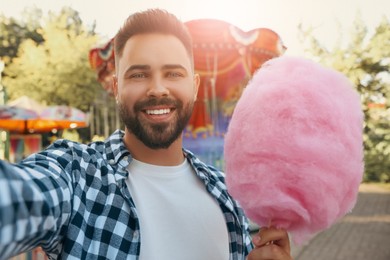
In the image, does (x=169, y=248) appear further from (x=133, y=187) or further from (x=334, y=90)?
(x=334, y=90)

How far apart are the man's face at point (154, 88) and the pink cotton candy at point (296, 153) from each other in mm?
280

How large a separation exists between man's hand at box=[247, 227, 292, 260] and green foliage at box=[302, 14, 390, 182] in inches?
652

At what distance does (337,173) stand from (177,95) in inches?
25.8

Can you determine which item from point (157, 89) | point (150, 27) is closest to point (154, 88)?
point (157, 89)

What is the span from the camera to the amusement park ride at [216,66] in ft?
24.6

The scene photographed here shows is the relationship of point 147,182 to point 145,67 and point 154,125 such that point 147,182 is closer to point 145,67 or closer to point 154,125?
point 154,125

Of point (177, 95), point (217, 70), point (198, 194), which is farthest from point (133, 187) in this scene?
point (217, 70)

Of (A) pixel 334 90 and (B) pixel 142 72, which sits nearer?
(A) pixel 334 90

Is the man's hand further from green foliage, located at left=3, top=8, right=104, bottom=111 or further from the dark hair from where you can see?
green foliage, located at left=3, top=8, right=104, bottom=111

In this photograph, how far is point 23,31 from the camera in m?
32.8

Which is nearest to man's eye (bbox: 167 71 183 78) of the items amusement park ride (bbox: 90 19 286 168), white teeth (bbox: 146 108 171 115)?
white teeth (bbox: 146 108 171 115)

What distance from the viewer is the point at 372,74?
17.6 meters

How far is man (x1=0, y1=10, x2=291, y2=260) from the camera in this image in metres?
1.34

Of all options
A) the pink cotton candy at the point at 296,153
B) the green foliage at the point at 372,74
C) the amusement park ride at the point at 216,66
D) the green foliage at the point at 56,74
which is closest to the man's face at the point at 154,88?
the pink cotton candy at the point at 296,153
